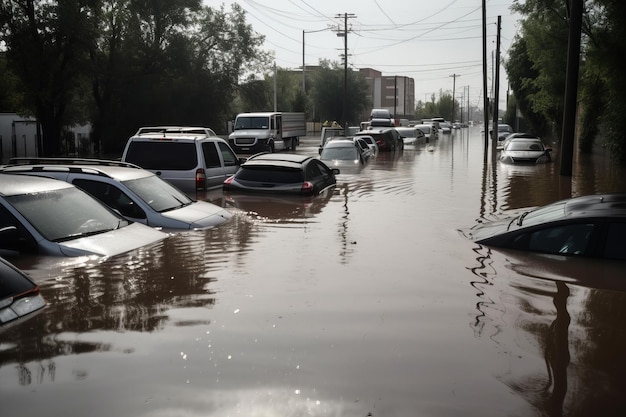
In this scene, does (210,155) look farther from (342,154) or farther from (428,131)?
(428,131)

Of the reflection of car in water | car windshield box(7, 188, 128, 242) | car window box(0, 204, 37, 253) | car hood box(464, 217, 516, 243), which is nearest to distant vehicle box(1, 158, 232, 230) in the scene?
car windshield box(7, 188, 128, 242)

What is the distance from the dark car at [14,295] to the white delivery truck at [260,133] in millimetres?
32184

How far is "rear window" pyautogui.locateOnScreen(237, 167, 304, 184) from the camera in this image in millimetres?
15359

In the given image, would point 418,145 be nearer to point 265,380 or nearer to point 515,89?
point 515,89

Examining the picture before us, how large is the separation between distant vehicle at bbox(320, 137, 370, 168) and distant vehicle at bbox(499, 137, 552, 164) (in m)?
6.58

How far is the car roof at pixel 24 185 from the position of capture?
8.30 metres

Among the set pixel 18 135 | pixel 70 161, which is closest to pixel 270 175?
pixel 70 161

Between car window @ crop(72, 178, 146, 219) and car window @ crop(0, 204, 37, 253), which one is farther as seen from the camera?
car window @ crop(72, 178, 146, 219)

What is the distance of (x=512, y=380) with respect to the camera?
5270 mm

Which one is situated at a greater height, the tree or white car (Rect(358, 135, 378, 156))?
the tree

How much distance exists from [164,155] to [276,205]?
249 centimetres

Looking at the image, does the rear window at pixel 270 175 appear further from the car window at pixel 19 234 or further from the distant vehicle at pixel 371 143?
the distant vehicle at pixel 371 143

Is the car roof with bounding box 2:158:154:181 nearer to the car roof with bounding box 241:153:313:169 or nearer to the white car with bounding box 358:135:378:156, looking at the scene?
the car roof with bounding box 241:153:313:169

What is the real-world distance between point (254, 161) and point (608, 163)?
20.6 m
